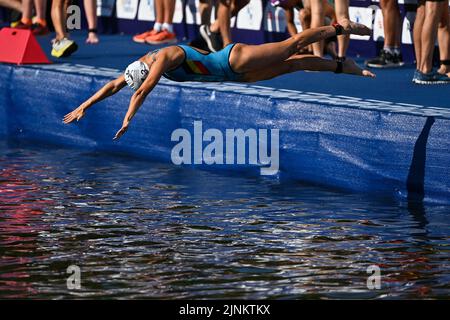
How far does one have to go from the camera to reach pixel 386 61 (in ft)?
54.1

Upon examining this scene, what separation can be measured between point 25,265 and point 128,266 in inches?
32.1

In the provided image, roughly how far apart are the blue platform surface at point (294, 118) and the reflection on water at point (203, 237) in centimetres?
32

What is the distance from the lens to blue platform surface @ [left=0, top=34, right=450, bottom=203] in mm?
13219

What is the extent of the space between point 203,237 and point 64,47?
6.82 meters

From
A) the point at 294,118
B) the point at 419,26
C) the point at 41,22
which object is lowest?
the point at 294,118

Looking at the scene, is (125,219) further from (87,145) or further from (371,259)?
(87,145)

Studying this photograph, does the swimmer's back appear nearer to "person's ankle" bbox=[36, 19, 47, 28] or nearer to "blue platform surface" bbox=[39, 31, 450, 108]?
"blue platform surface" bbox=[39, 31, 450, 108]

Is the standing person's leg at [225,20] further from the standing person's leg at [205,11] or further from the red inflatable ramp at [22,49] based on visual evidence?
the red inflatable ramp at [22,49]

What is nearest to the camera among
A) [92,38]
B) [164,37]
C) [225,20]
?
[225,20]

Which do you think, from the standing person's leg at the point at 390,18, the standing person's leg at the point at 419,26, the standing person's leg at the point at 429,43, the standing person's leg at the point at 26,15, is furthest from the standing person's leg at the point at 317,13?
the standing person's leg at the point at 26,15

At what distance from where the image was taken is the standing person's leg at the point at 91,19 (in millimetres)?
18953

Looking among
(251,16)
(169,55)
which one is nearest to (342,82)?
(169,55)

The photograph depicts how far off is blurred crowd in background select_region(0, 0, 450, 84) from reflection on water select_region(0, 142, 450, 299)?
7.10 feet

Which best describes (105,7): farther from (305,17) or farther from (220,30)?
(305,17)
